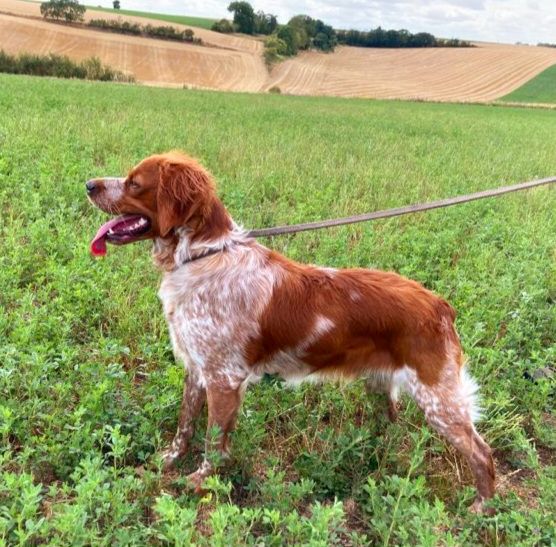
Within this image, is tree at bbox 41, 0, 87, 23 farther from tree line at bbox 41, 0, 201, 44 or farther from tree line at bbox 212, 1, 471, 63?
tree line at bbox 212, 1, 471, 63

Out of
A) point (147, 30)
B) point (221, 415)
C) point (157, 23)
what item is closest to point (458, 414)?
point (221, 415)

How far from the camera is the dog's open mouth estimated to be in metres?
3.19

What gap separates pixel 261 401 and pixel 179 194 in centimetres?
152

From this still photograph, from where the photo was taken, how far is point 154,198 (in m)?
3.12

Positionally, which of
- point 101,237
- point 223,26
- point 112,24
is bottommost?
point 101,237

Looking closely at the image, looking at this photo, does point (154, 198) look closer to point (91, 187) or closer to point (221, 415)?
point (91, 187)

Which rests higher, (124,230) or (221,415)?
(124,230)

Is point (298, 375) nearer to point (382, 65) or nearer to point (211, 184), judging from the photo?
point (211, 184)

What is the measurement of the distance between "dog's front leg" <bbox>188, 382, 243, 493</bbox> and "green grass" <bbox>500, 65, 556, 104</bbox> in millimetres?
53912

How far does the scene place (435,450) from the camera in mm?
3281

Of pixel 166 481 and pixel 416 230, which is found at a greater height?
pixel 416 230

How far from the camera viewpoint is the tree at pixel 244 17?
75.8 metres

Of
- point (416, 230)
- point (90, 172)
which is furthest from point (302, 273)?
point (90, 172)

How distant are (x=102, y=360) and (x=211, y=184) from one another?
1.61 meters
